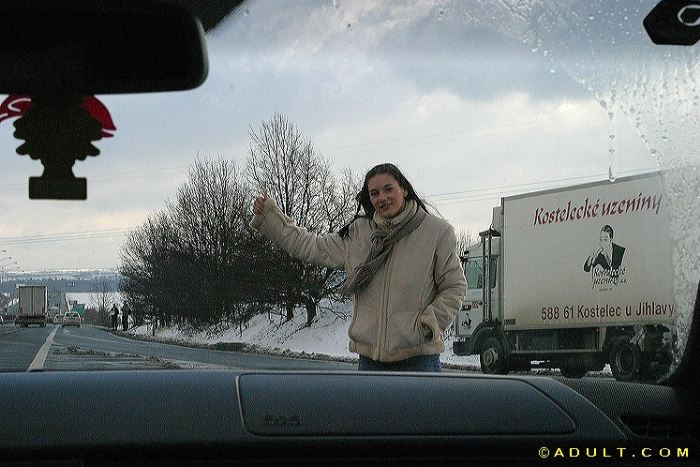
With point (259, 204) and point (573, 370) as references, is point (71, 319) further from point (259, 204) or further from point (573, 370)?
point (573, 370)

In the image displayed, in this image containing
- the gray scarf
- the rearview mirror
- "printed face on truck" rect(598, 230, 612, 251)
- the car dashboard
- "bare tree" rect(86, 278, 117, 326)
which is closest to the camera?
the rearview mirror

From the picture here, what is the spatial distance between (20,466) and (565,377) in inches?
60.7

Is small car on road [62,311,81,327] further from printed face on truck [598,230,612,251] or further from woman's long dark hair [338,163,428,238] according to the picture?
printed face on truck [598,230,612,251]

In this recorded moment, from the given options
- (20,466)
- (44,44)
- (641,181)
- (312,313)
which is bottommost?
(20,466)

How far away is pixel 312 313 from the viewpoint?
114 inches

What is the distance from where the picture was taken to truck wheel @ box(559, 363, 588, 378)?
3.39 meters

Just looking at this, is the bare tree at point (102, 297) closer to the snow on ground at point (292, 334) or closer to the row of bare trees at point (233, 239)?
the row of bare trees at point (233, 239)

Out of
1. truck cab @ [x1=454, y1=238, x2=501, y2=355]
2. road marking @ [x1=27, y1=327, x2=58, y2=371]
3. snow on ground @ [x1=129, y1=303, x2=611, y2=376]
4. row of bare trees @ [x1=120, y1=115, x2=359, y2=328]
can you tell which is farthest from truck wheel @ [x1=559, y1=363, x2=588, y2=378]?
road marking @ [x1=27, y1=327, x2=58, y2=371]

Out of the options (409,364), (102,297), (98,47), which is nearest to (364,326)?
(409,364)

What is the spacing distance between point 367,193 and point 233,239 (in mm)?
452

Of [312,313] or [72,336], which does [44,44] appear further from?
[72,336]

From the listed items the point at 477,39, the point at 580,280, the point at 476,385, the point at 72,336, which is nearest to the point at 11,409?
the point at 476,385

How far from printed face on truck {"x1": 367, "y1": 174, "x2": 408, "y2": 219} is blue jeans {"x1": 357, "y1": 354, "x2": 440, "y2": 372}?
0.49 m

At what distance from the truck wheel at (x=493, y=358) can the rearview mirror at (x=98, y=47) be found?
1357mm
